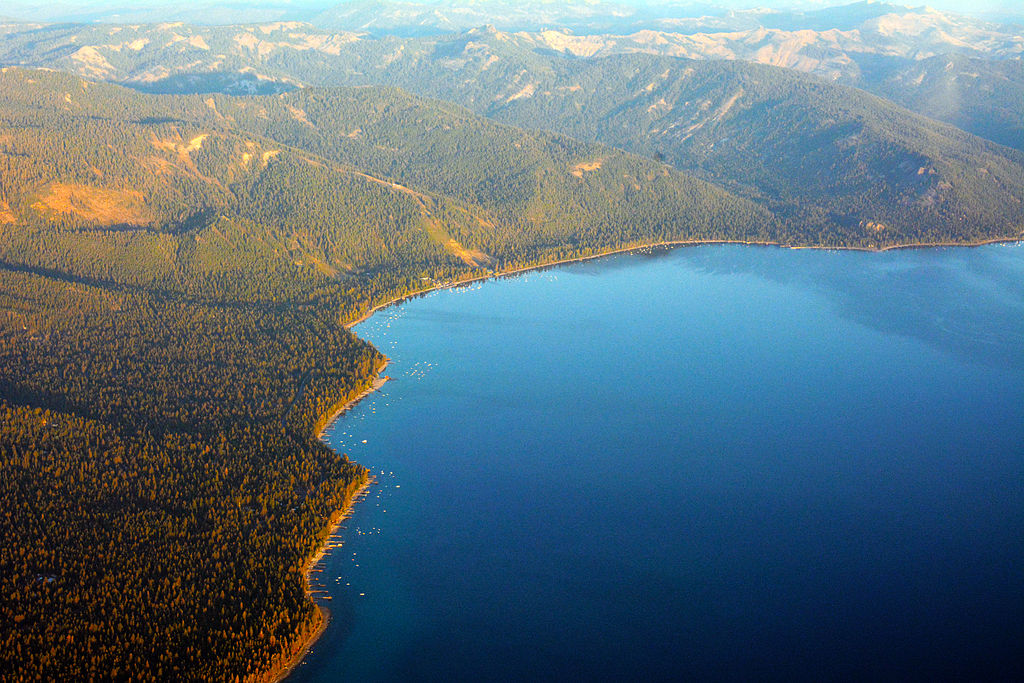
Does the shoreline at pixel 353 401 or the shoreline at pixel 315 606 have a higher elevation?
the shoreline at pixel 315 606

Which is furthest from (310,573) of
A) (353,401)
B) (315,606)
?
(353,401)

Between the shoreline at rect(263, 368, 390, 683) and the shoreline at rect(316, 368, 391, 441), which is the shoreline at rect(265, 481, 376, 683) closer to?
the shoreline at rect(263, 368, 390, 683)

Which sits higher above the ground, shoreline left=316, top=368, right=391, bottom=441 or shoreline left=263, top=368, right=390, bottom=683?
shoreline left=263, top=368, right=390, bottom=683

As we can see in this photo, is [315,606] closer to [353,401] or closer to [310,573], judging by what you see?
[310,573]

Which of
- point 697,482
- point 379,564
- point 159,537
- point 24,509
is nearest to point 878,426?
point 697,482

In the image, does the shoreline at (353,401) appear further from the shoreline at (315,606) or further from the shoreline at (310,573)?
the shoreline at (315,606)

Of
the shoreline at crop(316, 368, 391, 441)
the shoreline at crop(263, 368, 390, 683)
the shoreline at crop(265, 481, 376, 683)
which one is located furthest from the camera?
the shoreline at crop(316, 368, 391, 441)

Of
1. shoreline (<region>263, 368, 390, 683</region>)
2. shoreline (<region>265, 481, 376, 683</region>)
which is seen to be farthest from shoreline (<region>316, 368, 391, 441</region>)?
shoreline (<region>265, 481, 376, 683</region>)

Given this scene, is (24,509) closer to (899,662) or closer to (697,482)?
(697,482)

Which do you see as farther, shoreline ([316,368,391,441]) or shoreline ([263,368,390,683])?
shoreline ([316,368,391,441])

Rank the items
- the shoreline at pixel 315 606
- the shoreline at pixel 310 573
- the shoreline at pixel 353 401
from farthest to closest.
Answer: the shoreline at pixel 353 401
the shoreline at pixel 315 606
the shoreline at pixel 310 573

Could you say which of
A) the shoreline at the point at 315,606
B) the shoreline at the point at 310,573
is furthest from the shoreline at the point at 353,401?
the shoreline at the point at 315,606
